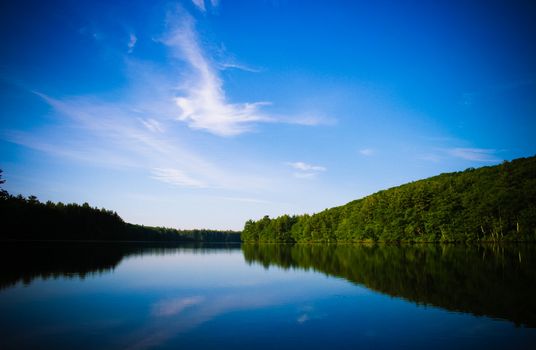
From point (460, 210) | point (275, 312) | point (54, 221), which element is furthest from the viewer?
point (54, 221)

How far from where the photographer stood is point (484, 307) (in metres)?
16.1

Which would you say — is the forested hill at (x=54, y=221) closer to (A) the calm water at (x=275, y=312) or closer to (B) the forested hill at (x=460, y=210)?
(A) the calm water at (x=275, y=312)

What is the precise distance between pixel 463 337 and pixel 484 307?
5510 millimetres

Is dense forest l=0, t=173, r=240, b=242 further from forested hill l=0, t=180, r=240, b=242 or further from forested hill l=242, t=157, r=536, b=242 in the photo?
forested hill l=242, t=157, r=536, b=242

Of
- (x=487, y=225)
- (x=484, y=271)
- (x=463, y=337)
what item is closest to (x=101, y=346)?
(x=463, y=337)

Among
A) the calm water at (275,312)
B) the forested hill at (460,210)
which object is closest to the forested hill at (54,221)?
the calm water at (275,312)

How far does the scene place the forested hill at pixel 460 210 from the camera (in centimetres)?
8156

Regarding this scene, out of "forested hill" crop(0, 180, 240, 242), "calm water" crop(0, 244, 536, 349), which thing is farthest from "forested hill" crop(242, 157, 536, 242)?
"forested hill" crop(0, 180, 240, 242)

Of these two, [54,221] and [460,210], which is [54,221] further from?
[460,210]

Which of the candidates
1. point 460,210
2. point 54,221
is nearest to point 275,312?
point 460,210

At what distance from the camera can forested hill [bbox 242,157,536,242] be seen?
268 ft

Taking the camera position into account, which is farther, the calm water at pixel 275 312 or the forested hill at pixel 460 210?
the forested hill at pixel 460 210

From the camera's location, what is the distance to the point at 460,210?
91688mm

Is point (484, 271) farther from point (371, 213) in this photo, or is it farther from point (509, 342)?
point (371, 213)
